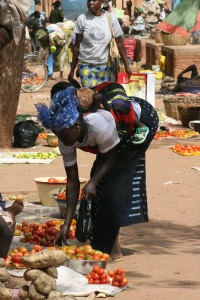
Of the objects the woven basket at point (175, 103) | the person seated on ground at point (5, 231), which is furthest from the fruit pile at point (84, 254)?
the woven basket at point (175, 103)

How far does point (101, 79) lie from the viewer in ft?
40.7

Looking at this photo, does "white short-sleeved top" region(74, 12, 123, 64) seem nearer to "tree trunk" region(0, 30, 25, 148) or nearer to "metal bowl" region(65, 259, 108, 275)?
"tree trunk" region(0, 30, 25, 148)

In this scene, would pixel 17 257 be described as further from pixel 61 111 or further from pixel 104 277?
pixel 61 111

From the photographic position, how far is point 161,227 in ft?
26.8

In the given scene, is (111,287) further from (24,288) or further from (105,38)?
(105,38)

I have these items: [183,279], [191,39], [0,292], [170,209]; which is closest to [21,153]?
[170,209]

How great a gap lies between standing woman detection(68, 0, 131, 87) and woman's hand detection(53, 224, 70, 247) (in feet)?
19.3

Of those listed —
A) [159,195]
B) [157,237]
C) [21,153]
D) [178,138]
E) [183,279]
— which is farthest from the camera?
[178,138]

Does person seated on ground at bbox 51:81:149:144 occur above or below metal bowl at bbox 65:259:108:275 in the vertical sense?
above

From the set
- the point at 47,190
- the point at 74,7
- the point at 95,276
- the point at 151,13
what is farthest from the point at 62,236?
the point at 74,7

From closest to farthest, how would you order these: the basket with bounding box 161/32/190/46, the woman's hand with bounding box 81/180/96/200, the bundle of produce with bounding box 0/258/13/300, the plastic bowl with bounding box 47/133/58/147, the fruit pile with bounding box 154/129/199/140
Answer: the bundle of produce with bounding box 0/258/13/300
the woman's hand with bounding box 81/180/96/200
the plastic bowl with bounding box 47/133/58/147
the fruit pile with bounding box 154/129/199/140
the basket with bounding box 161/32/190/46

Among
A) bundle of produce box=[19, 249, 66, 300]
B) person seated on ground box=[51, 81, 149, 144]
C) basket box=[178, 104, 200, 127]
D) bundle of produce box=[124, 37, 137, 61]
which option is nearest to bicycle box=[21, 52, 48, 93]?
basket box=[178, 104, 200, 127]

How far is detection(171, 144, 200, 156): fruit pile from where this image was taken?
12.3 meters

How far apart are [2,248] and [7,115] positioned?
718 centimetres
